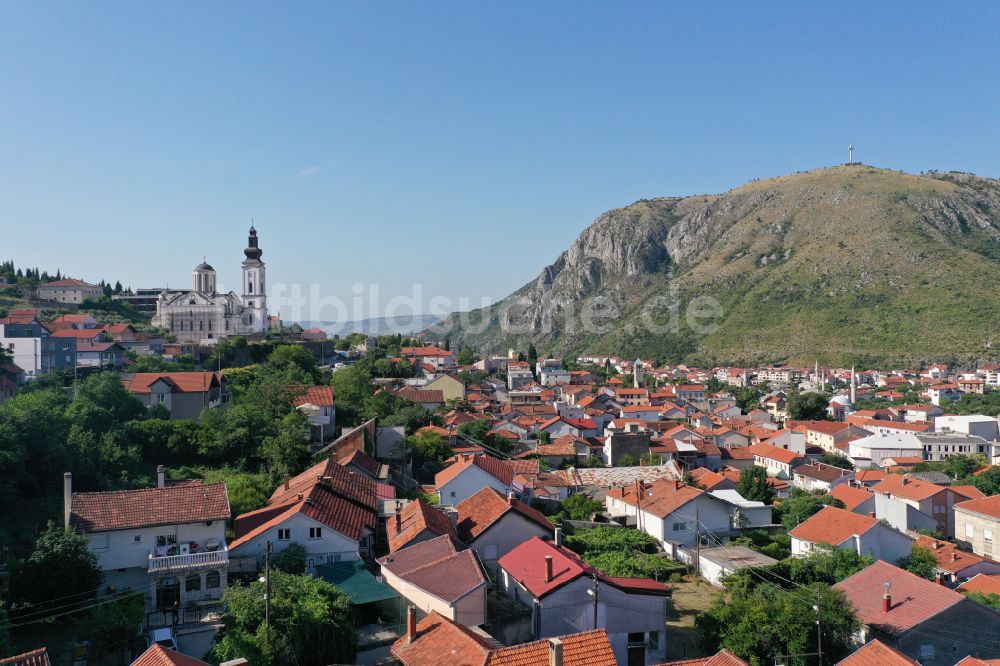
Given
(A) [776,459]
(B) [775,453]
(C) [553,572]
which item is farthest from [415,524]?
(B) [775,453]

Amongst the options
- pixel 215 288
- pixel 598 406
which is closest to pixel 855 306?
pixel 598 406

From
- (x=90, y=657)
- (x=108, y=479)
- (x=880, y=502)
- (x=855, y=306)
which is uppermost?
(x=855, y=306)

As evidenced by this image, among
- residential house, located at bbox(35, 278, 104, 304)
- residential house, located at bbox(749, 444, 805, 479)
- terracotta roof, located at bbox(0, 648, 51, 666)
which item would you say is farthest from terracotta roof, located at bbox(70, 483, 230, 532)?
residential house, located at bbox(35, 278, 104, 304)

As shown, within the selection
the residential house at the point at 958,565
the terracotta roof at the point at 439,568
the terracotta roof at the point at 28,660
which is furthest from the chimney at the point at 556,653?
the residential house at the point at 958,565

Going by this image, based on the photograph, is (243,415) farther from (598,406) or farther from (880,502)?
(598,406)

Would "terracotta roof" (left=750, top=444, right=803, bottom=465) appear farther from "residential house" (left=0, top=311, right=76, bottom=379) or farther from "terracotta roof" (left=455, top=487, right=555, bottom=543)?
"residential house" (left=0, top=311, right=76, bottom=379)

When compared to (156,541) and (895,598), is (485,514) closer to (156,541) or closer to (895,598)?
(156,541)
